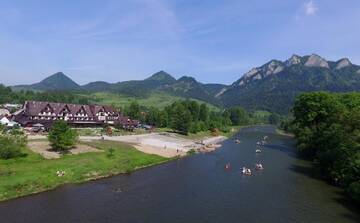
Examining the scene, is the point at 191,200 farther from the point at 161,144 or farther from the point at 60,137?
the point at 161,144

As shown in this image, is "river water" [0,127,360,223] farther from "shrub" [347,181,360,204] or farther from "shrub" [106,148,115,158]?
"shrub" [106,148,115,158]

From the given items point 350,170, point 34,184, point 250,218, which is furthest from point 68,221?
point 350,170

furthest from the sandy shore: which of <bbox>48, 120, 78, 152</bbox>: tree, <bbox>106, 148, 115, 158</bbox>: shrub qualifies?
<bbox>48, 120, 78, 152</bbox>: tree

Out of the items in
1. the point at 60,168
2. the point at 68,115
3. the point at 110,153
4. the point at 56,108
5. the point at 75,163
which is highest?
the point at 56,108

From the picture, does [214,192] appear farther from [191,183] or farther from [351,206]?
[351,206]

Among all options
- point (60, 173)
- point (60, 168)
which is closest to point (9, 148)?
point (60, 168)

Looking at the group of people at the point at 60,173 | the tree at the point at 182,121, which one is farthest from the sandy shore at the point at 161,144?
the group of people at the point at 60,173
